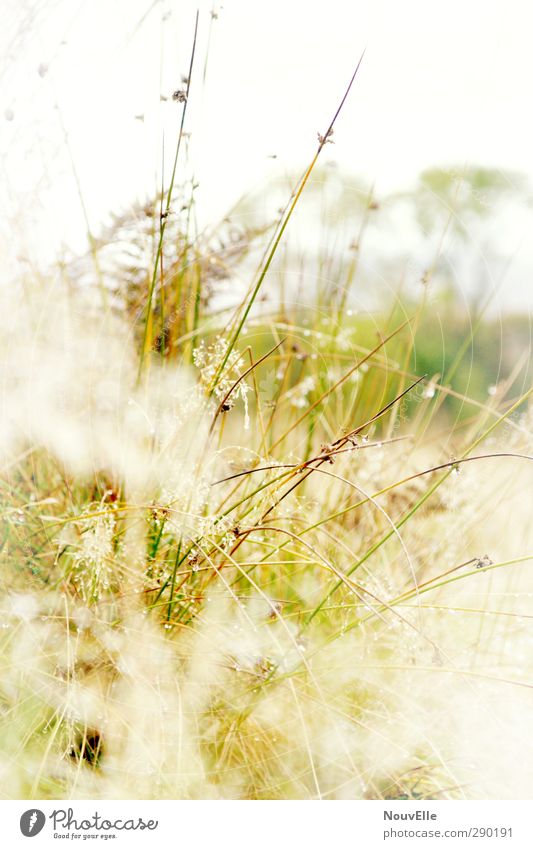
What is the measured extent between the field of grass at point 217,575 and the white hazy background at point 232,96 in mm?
84

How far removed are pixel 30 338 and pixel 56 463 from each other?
0.16 meters

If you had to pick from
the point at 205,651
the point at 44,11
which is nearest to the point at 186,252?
the point at 44,11

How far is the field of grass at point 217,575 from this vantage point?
0.63 m

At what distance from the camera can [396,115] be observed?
0.81 metres

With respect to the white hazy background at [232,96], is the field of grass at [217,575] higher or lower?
lower

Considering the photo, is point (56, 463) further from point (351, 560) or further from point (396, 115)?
point (396, 115)

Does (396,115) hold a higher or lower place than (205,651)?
higher

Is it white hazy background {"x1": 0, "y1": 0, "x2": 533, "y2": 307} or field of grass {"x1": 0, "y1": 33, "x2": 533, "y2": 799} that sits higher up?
white hazy background {"x1": 0, "y1": 0, "x2": 533, "y2": 307}

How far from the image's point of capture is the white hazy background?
74cm

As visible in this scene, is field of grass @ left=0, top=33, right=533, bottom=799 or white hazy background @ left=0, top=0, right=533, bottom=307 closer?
field of grass @ left=0, top=33, right=533, bottom=799

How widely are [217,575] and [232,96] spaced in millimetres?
584

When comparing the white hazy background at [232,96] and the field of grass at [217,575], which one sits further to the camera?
the white hazy background at [232,96]

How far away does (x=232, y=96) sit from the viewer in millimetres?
773

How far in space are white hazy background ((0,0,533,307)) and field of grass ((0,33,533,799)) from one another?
84 mm
